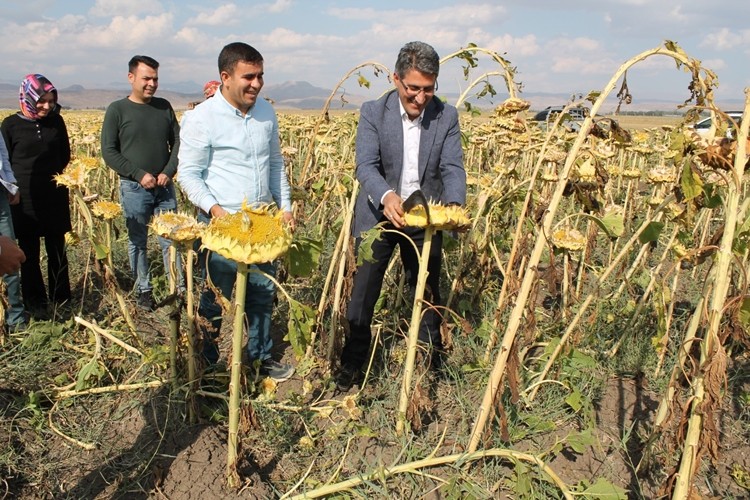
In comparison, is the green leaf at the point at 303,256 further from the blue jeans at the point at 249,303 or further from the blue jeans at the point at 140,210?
the blue jeans at the point at 140,210

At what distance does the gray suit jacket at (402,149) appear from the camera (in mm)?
2765

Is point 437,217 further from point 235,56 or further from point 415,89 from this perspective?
point 235,56

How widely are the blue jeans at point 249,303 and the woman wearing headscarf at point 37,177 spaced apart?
1619mm

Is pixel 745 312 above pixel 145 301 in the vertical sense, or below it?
above

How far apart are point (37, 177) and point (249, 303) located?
6.38 ft

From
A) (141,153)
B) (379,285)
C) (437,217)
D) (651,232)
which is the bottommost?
(379,285)

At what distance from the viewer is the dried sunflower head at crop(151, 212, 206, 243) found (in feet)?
8.06

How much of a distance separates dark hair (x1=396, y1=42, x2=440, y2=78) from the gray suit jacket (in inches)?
10.7

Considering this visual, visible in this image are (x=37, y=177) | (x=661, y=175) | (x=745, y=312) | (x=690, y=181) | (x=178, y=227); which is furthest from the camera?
(x=661, y=175)

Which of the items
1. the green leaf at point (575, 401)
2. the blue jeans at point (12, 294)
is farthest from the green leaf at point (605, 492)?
the blue jeans at point (12, 294)

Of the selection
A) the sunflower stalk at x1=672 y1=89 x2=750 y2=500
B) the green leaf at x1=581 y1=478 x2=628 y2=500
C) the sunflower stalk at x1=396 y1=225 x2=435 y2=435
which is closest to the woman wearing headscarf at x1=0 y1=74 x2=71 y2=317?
the sunflower stalk at x1=396 y1=225 x2=435 y2=435

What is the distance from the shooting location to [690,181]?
177 cm

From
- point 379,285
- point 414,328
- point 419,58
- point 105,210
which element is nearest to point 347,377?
point 379,285

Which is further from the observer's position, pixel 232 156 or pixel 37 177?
pixel 37 177
